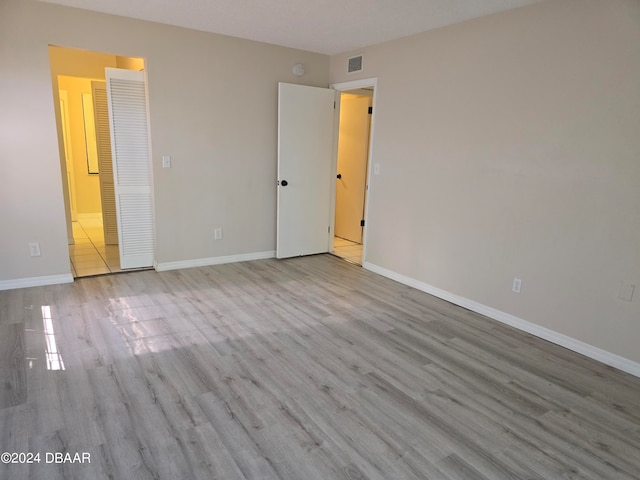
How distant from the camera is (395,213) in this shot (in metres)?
4.33

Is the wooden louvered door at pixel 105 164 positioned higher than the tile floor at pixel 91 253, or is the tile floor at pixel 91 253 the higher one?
the wooden louvered door at pixel 105 164

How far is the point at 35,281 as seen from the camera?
3.78 m

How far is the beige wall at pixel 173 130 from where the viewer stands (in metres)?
3.46

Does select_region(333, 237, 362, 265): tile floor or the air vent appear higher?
the air vent

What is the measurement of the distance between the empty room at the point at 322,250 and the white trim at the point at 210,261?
0.08ft

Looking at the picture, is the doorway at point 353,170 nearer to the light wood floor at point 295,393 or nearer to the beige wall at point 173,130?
the beige wall at point 173,130

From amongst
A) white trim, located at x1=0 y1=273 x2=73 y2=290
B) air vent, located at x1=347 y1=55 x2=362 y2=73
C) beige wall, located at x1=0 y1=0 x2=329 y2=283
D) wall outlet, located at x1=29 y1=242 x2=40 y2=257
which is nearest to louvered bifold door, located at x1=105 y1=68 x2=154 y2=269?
beige wall, located at x1=0 y1=0 x2=329 y2=283

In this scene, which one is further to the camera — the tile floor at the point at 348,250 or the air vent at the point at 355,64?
the tile floor at the point at 348,250

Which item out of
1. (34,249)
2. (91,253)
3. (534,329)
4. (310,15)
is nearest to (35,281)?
(34,249)

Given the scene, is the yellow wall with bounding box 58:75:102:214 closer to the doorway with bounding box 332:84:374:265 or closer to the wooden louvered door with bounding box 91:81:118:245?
the wooden louvered door with bounding box 91:81:118:245

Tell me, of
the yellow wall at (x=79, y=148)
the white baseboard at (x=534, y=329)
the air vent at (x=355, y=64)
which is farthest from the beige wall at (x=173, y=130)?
the yellow wall at (x=79, y=148)

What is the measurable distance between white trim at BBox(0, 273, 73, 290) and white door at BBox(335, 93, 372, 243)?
3688 millimetres

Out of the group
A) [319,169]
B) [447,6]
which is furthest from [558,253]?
[319,169]

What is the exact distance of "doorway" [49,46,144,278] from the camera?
4805 mm
